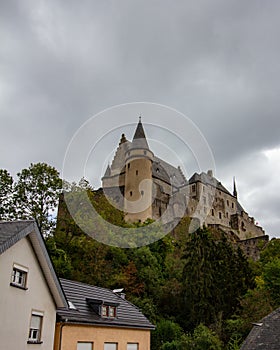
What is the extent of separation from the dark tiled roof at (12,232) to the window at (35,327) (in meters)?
3.30

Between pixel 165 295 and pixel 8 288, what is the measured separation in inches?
1066

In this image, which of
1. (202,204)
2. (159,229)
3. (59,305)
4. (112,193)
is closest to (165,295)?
(159,229)

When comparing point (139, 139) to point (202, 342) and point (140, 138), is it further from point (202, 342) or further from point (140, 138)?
point (202, 342)

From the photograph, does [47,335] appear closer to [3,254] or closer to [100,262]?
[3,254]

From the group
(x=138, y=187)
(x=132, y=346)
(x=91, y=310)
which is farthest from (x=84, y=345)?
(x=138, y=187)

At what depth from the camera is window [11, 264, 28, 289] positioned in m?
15.8

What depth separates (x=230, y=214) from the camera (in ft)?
354

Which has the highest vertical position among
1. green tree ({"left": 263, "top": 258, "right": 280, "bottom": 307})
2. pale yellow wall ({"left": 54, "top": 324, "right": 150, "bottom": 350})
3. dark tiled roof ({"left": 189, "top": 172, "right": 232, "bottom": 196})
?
dark tiled roof ({"left": 189, "top": 172, "right": 232, "bottom": 196})

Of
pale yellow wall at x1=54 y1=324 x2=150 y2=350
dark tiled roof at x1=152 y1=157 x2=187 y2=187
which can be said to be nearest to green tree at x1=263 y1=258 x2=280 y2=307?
pale yellow wall at x1=54 y1=324 x2=150 y2=350

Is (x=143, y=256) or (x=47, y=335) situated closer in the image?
(x=47, y=335)

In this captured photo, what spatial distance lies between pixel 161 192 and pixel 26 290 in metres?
68.9

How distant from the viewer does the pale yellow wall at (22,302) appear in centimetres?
1483

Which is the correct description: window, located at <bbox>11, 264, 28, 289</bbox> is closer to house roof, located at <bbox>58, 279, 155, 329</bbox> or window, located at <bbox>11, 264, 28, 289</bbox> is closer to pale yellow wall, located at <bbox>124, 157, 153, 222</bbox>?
house roof, located at <bbox>58, 279, 155, 329</bbox>

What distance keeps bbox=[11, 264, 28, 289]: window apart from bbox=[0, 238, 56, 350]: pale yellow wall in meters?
0.17
